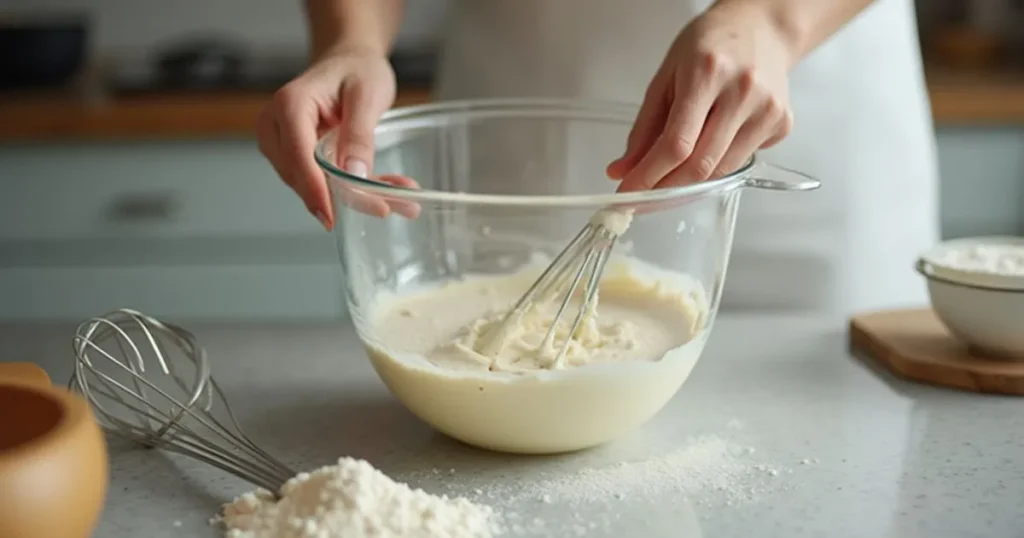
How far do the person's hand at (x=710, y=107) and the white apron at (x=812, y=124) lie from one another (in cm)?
33

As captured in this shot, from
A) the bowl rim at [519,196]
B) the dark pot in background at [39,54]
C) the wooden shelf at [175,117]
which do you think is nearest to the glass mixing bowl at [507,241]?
the bowl rim at [519,196]

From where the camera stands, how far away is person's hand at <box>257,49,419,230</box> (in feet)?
2.47

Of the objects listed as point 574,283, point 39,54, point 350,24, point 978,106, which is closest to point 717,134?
point 574,283

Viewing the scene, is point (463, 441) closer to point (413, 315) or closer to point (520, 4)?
point (413, 315)

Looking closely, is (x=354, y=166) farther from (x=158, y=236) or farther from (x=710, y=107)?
(x=158, y=236)

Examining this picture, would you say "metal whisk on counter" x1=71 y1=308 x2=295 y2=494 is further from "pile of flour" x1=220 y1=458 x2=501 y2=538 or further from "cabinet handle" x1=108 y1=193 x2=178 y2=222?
"cabinet handle" x1=108 y1=193 x2=178 y2=222

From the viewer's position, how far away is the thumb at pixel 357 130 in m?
0.75

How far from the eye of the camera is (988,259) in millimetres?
835

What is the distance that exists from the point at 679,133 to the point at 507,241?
200 mm

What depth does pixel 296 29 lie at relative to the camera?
216 centimetres

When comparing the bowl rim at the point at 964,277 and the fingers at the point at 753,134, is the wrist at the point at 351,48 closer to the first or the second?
the fingers at the point at 753,134

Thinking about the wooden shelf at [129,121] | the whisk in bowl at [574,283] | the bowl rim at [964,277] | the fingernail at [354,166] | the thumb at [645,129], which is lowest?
the bowl rim at [964,277]

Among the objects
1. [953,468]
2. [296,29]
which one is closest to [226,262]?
[296,29]

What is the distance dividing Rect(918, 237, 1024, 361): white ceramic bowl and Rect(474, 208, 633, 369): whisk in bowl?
27cm
